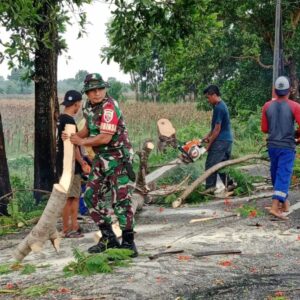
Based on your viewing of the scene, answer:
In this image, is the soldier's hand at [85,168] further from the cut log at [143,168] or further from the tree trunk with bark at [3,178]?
the tree trunk with bark at [3,178]

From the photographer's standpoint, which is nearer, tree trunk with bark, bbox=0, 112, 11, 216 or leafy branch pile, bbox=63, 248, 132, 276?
leafy branch pile, bbox=63, 248, 132, 276

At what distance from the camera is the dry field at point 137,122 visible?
68.8ft

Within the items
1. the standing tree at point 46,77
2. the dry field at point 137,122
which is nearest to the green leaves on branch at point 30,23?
the standing tree at point 46,77

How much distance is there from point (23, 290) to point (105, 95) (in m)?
2.01

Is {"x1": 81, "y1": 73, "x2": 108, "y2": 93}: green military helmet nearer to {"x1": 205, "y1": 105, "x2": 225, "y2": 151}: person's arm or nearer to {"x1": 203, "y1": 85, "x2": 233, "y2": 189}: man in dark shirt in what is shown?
{"x1": 203, "y1": 85, "x2": 233, "y2": 189}: man in dark shirt

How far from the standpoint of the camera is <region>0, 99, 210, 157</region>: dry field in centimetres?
2097

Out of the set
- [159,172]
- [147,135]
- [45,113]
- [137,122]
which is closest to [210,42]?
[159,172]

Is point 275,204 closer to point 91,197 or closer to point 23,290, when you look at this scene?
point 91,197

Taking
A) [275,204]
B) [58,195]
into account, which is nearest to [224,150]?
Result: [275,204]

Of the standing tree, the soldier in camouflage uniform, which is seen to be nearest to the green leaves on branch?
the standing tree

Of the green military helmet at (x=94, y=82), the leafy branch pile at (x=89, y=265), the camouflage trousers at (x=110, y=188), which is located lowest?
the leafy branch pile at (x=89, y=265)

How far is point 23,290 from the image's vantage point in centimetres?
525

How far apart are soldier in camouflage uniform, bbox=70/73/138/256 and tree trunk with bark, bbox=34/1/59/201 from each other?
4974 millimetres

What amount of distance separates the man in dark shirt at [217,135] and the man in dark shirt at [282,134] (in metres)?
1.54
